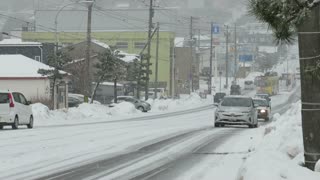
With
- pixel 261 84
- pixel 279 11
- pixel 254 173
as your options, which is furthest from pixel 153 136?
pixel 261 84

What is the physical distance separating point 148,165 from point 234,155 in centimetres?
274

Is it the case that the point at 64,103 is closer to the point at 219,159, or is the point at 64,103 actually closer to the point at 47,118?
the point at 47,118

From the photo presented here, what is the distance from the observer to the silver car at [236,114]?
1278 inches

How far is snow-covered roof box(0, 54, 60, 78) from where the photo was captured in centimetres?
5583

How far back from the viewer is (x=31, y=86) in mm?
55844

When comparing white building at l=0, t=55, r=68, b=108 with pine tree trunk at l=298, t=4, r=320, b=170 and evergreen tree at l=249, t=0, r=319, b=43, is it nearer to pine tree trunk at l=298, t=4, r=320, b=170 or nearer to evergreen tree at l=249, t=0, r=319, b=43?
pine tree trunk at l=298, t=4, r=320, b=170

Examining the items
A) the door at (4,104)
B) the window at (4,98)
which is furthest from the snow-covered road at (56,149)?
the window at (4,98)

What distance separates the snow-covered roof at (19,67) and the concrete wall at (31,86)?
526 mm

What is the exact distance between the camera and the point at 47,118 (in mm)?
40469

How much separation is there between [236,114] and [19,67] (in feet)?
99.6

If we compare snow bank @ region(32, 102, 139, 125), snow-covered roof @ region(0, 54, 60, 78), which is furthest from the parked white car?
snow-covered roof @ region(0, 54, 60, 78)

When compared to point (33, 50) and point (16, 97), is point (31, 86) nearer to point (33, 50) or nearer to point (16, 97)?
point (16, 97)

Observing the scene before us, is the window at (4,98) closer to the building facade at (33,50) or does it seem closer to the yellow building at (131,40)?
the building facade at (33,50)

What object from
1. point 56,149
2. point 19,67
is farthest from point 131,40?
point 56,149
